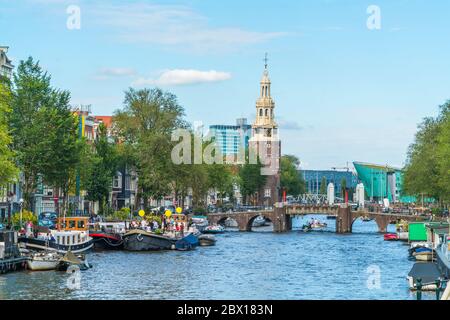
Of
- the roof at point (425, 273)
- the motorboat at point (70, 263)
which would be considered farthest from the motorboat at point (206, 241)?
the roof at point (425, 273)

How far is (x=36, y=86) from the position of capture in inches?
3740

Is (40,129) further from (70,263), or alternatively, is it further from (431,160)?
(431,160)

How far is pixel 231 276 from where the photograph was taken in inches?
2694

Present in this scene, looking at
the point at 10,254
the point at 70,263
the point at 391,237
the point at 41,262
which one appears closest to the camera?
the point at 10,254

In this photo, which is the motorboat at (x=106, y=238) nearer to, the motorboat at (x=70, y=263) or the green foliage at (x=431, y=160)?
the motorboat at (x=70, y=263)

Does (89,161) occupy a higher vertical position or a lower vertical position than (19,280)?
higher

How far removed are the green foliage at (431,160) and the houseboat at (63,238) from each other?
142ft

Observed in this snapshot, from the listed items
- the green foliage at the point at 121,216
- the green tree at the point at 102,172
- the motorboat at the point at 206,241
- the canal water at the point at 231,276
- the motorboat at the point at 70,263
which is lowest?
the canal water at the point at 231,276

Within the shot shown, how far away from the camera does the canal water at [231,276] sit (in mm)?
55438

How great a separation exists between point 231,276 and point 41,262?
489 inches

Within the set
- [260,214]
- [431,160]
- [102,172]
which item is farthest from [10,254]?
[260,214]
